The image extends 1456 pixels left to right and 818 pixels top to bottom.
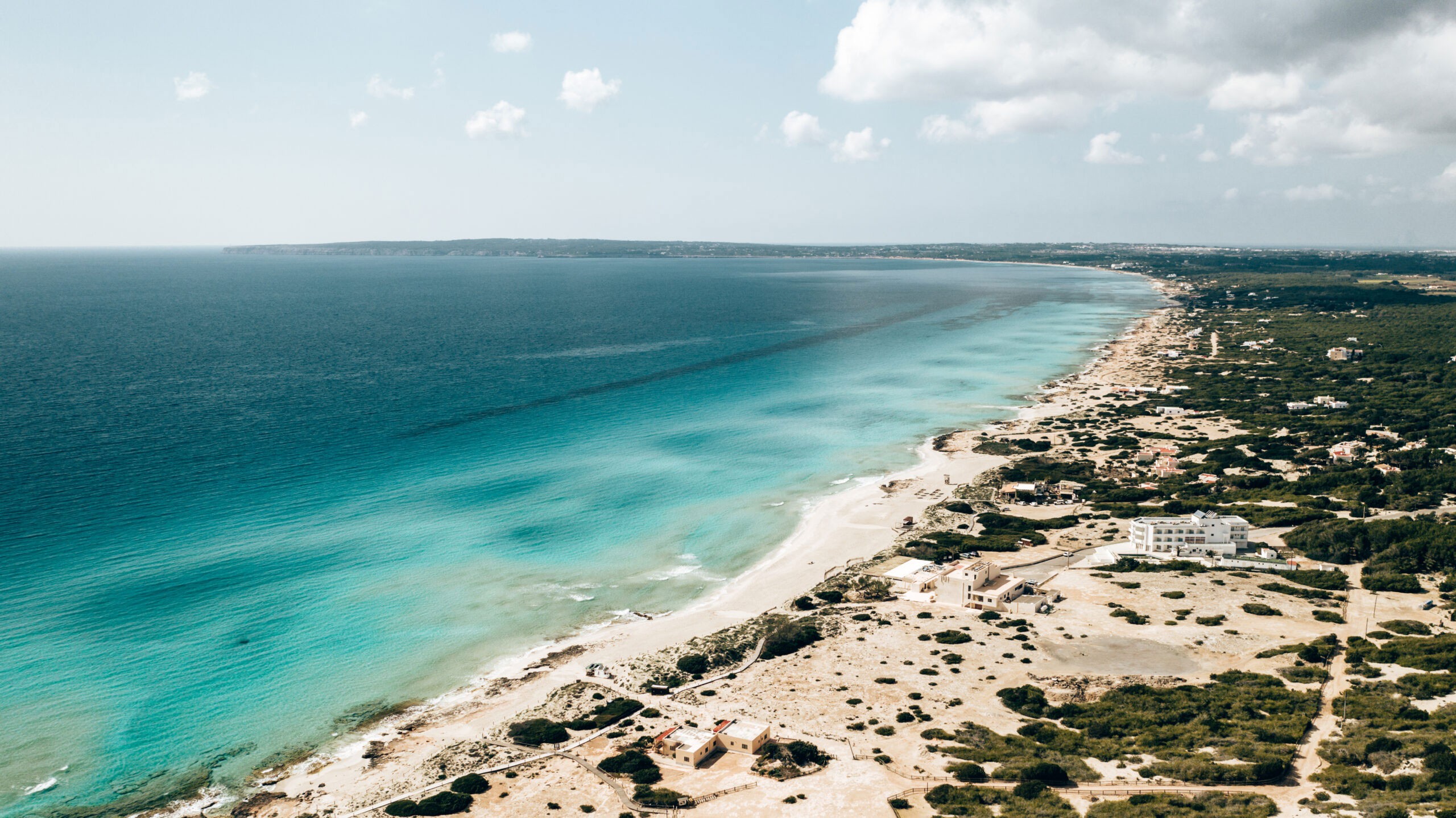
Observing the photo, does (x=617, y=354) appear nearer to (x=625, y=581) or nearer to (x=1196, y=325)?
(x=625, y=581)

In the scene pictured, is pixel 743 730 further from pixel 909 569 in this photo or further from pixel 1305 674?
pixel 1305 674

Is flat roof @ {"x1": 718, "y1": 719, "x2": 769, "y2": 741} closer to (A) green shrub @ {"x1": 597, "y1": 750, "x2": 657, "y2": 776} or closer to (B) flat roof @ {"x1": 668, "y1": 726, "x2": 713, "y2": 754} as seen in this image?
(B) flat roof @ {"x1": 668, "y1": 726, "x2": 713, "y2": 754}

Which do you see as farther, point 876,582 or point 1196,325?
point 1196,325

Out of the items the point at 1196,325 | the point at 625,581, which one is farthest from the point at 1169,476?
the point at 1196,325

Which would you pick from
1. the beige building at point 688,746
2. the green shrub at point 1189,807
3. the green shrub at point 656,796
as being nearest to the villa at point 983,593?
the green shrub at point 1189,807

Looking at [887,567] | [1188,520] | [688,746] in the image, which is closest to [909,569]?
[887,567]

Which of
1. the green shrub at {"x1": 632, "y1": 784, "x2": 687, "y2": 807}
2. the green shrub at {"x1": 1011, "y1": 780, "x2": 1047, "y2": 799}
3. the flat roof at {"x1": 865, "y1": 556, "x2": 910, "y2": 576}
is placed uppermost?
the flat roof at {"x1": 865, "y1": 556, "x2": 910, "y2": 576}

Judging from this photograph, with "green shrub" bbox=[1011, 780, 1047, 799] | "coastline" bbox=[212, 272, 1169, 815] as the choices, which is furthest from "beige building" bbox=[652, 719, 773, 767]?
"green shrub" bbox=[1011, 780, 1047, 799]
